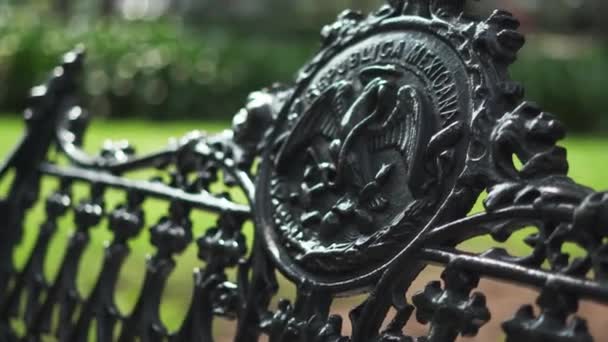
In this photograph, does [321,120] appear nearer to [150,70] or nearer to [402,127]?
[402,127]

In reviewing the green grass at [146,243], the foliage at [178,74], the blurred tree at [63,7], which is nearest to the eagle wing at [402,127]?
the green grass at [146,243]

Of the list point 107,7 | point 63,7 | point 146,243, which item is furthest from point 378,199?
point 63,7

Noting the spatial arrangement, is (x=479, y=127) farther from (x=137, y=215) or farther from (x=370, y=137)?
(x=137, y=215)

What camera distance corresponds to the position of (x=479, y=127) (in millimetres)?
1816

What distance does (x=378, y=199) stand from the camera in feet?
6.57

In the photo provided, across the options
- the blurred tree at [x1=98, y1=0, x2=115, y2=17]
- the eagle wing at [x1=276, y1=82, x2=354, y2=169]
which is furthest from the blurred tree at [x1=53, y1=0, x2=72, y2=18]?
the eagle wing at [x1=276, y1=82, x2=354, y2=169]

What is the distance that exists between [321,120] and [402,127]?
25 centimetres

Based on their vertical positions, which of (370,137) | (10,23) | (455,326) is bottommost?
(455,326)

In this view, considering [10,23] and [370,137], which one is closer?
[370,137]

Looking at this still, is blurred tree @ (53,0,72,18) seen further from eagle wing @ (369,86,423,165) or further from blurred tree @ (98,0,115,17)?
eagle wing @ (369,86,423,165)

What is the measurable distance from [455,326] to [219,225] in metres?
0.80

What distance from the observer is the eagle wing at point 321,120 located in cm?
217

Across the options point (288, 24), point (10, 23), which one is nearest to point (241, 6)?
point (288, 24)

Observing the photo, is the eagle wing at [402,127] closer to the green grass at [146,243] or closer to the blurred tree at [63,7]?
the green grass at [146,243]
